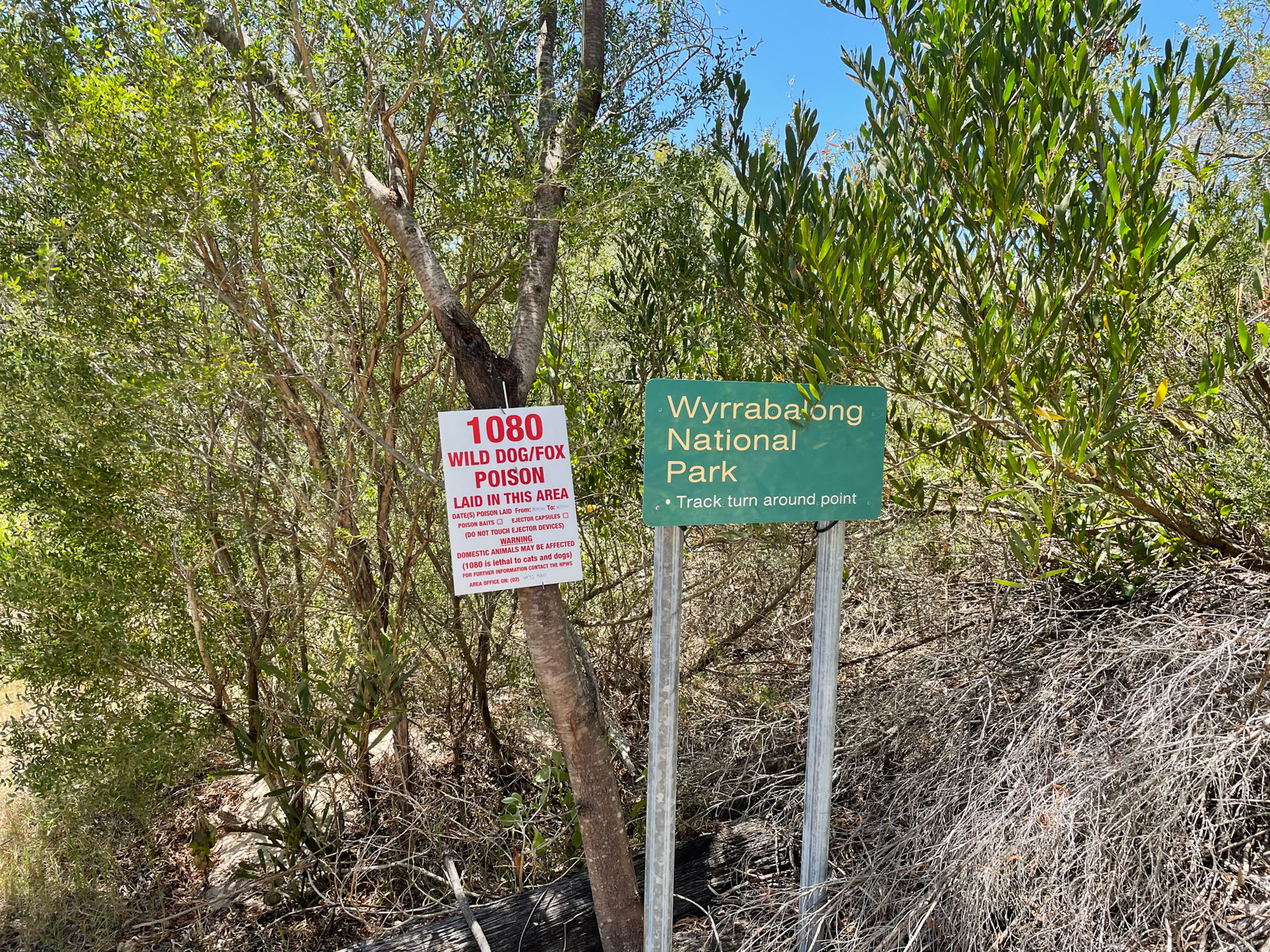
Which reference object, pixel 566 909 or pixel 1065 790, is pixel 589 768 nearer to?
pixel 566 909

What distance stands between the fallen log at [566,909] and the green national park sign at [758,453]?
5.42 ft

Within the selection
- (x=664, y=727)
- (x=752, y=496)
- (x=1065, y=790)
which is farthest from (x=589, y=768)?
(x=1065, y=790)

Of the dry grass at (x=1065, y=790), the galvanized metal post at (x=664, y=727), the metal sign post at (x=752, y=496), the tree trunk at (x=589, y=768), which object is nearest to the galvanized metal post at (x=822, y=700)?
the metal sign post at (x=752, y=496)

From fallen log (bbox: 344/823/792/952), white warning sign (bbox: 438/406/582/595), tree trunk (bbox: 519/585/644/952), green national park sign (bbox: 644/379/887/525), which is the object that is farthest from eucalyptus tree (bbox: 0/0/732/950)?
green national park sign (bbox: 644/379/887/525)

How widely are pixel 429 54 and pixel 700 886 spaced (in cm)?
351

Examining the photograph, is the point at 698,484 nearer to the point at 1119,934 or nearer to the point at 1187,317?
the point at 1119,934

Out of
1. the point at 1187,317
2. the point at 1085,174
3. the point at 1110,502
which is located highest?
the point at 1085,174

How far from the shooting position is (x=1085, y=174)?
2.51m

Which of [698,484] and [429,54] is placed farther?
[429,54]

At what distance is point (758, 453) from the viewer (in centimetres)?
252

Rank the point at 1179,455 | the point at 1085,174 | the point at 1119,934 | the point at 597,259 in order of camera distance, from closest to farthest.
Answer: the point at 1119,934, the point at 1085,174, the point at 1179,455, the point at 597,259

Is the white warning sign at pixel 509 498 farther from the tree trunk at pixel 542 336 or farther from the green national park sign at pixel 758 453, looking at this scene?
the green national park sign at pixel 758 453

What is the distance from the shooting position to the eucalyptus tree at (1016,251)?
235cm

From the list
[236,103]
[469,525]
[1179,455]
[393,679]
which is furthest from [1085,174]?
[393,679]
